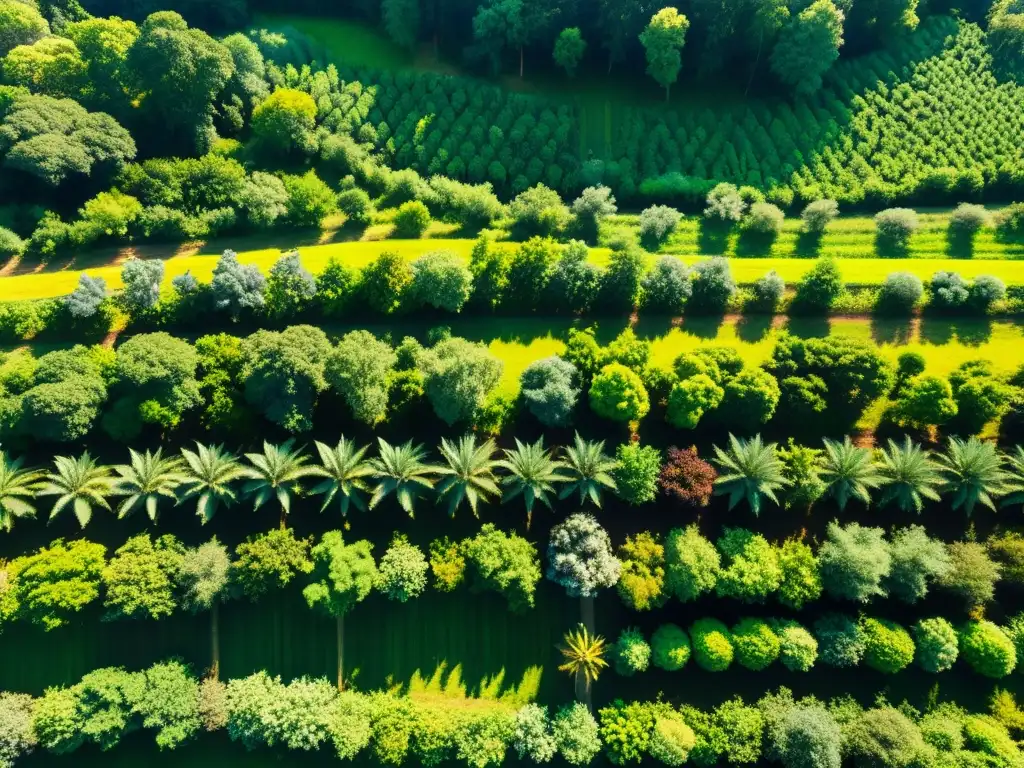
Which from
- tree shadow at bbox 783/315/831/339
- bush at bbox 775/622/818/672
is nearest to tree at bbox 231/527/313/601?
bush at bbox 775/622/818/672

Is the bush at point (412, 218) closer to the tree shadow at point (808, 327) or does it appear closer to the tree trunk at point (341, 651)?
the tree shadow at point (808, 327)

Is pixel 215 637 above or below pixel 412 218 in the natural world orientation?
below

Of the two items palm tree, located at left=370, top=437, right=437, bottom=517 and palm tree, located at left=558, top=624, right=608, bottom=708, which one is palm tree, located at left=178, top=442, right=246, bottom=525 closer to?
palm tree, located at left=370, top=437, right=437, bottom=517

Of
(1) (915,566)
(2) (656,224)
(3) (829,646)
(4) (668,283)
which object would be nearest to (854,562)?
(1) (915,566)

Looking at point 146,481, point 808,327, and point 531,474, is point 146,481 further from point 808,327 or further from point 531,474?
point 808,327

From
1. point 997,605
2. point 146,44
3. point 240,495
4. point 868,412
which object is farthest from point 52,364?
point 997,605
